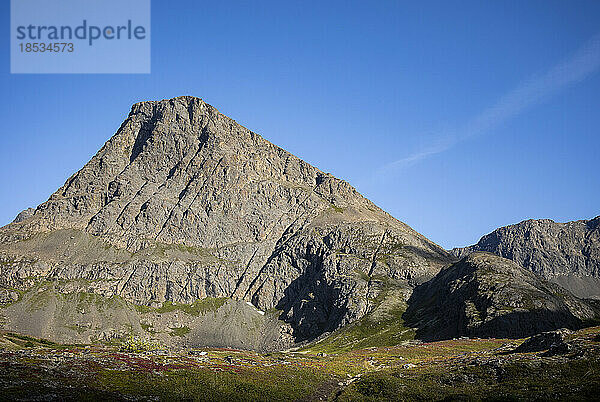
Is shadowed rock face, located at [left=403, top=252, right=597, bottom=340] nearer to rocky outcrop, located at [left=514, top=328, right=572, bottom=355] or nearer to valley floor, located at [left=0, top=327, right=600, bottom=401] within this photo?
rocky outcrop, located at [left=514, top=328, right=572, bottom=355]

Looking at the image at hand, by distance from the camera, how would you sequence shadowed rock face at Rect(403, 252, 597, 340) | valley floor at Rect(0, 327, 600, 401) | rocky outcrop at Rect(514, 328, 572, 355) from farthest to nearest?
1. shadowed rock face at Rect(403, 252, 597, 340)
2. rocky outcrop at Rect(514, 328, 572, 355)
3. valley floor at Rect(0, 327, 600, 401)

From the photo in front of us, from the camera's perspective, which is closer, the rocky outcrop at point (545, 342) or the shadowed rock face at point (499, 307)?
the rocky outcrop at point (545, 342)

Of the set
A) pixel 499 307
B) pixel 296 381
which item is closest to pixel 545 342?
pixel 296 381

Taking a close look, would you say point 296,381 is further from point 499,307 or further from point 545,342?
point 499,307

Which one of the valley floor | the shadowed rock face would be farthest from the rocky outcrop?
the shadowed rock face

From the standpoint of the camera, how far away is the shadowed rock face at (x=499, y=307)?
15000 cm

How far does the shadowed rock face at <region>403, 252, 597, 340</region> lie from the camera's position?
15000 centimetres

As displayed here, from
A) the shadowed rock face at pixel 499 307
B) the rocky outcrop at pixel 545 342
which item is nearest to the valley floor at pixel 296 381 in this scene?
the rocky outcrop at pixel 545 342

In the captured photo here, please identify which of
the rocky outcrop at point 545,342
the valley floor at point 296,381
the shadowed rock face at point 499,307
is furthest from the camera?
the shadowed rock face at point 499,307

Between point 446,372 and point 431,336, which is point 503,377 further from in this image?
point 431,336

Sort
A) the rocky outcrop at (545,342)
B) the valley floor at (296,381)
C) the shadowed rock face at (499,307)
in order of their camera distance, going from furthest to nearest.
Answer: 1. the shadowed rock face at (499,307)
2. the rocky outcrop at (545,342)
3. the valley floor at (296,381)

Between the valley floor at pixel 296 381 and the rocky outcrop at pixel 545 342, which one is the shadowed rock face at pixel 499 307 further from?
the valley floor at pixel 296 381

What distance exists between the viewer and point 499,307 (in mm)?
161250

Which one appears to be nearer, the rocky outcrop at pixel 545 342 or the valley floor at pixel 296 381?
the valley floor at pixel 296 381
